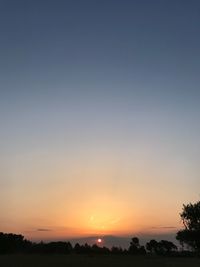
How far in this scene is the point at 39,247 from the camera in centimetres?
13962

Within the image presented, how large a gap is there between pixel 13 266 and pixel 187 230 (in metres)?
34.9

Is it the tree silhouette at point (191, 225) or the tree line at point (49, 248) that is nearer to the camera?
the tree silhouette at point (191, 225)

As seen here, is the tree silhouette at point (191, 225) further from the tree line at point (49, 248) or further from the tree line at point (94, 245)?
the tree line at point (49, 248)

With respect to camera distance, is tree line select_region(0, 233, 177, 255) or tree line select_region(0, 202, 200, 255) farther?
tree line select_region(0, 233, 177, 255)

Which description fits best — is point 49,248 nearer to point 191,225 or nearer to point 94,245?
point 94,245

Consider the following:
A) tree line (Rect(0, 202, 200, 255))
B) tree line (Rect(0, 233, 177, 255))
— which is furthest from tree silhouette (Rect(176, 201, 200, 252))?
tree line (Rect(0, 233, 177, 255))

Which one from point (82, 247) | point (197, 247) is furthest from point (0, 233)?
point (197, 247)

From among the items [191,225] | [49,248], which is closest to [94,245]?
[49,248]

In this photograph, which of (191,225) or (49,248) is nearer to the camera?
(191,225)

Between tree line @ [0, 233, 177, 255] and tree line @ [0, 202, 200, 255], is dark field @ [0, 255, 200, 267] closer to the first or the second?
tree line @ [0, 202, 200, 255]

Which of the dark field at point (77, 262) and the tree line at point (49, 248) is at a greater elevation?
the tree line at point (49, 248)

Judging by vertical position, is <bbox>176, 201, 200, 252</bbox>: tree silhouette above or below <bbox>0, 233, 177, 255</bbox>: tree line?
below

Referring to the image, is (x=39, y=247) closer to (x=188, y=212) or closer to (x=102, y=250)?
(x=102, y=250)

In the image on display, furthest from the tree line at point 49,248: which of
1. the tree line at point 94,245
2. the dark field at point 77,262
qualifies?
the dark field at point 77,262
